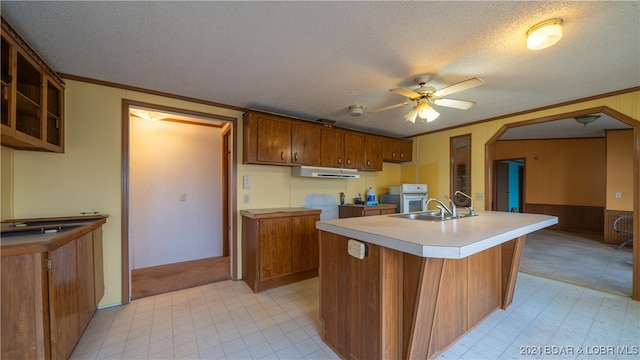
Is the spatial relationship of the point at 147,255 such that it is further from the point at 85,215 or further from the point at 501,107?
the point at 501,107

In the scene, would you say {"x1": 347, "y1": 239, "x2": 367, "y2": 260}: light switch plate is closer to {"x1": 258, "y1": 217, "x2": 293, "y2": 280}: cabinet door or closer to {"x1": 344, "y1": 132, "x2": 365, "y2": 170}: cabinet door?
{"x1": 258, "y1": 217, "x2": 293, "y2": 280}: cabinet door

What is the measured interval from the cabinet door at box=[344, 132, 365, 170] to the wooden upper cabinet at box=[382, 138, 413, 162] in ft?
1.94

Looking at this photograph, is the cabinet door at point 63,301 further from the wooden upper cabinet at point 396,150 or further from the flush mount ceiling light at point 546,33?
the wooden upper cabinet at point 396,150

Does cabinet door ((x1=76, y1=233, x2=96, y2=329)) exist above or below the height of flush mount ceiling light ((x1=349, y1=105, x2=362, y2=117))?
below

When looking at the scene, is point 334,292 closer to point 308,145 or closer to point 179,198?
point 308,145

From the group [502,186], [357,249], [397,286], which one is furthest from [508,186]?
[357,249]

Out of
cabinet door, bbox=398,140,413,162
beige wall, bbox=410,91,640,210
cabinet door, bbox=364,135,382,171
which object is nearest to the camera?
→ beige wall, bbox=410,91,640,210

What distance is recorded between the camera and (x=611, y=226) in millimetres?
5047

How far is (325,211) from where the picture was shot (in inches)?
163

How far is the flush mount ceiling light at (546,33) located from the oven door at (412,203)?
3044 millimetres

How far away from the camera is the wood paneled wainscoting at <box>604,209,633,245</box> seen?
4.98 m

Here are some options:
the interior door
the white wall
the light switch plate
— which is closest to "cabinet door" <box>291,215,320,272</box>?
the light switch plate

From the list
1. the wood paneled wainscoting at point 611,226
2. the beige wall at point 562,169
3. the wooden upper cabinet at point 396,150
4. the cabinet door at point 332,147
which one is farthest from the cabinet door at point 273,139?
the beige wall at point 562,169

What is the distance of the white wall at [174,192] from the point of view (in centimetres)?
363
